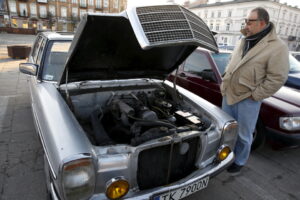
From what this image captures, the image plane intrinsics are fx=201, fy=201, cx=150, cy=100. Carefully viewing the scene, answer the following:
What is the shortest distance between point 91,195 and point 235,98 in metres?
1.96

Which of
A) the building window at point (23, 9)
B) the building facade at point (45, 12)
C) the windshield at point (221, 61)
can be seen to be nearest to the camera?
the windshield at point (221, 61)

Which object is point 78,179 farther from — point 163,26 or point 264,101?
point 264,101

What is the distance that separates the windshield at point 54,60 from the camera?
267 centimetres

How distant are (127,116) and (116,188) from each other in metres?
0.77

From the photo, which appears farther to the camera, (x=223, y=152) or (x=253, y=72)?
(x=253, y=72)

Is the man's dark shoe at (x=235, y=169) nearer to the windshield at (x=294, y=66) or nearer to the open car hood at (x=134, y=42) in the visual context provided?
the open car hood at (x=134, y=42)

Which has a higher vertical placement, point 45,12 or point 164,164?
point 45,12

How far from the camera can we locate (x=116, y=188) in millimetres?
1466

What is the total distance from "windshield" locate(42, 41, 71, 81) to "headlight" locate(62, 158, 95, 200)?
1.61 meters

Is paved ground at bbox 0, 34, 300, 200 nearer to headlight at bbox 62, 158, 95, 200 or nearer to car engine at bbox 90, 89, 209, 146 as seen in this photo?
car engine at bbox 90, 89, 209, 146

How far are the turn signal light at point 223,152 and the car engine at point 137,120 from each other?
29cm

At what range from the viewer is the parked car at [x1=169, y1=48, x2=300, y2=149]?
2787 mm

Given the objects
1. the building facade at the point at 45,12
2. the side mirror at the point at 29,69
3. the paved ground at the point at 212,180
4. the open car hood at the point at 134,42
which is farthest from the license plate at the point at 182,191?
the building facade at the point at 45,12

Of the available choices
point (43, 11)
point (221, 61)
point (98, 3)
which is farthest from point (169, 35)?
point (98, 3)
